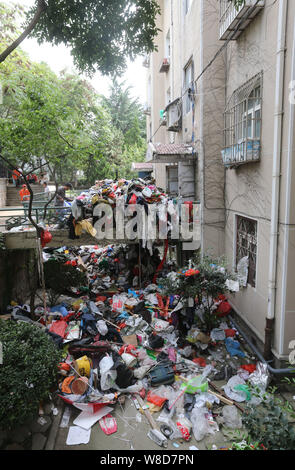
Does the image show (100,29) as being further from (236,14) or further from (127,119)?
(127,119)

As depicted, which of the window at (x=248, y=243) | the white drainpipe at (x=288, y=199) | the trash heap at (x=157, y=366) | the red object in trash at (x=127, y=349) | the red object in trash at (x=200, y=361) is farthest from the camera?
the window at (x=248, y=243)

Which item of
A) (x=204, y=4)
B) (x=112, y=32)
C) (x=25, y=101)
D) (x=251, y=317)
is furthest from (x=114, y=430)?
(x=204, y=4)

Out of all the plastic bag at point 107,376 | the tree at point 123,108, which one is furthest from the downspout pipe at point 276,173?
the tree at point 123,108

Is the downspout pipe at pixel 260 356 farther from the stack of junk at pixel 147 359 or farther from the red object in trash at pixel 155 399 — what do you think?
the red object in trash at pixel 155 399

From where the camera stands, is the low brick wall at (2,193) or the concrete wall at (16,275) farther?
the low brick wall at (2,193)

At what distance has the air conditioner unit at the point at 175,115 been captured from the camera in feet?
35.9

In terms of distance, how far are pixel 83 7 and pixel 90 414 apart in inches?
276

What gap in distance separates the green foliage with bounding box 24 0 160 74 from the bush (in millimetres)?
5003

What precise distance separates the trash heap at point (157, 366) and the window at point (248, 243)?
Result: 1.27 metres

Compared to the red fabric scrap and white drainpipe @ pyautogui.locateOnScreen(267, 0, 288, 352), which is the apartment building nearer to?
white drainpipe @ pyautogui.locateOnScreen(267, 0, 288, 352)

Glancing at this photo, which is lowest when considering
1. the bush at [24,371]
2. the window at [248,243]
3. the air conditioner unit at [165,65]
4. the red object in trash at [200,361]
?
the red object in trash at [200,361]

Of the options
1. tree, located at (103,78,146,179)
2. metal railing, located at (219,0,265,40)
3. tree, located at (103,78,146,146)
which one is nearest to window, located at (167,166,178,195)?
metal railing, located at (219,0,265,40)

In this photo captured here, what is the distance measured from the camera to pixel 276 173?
5.31 meters
